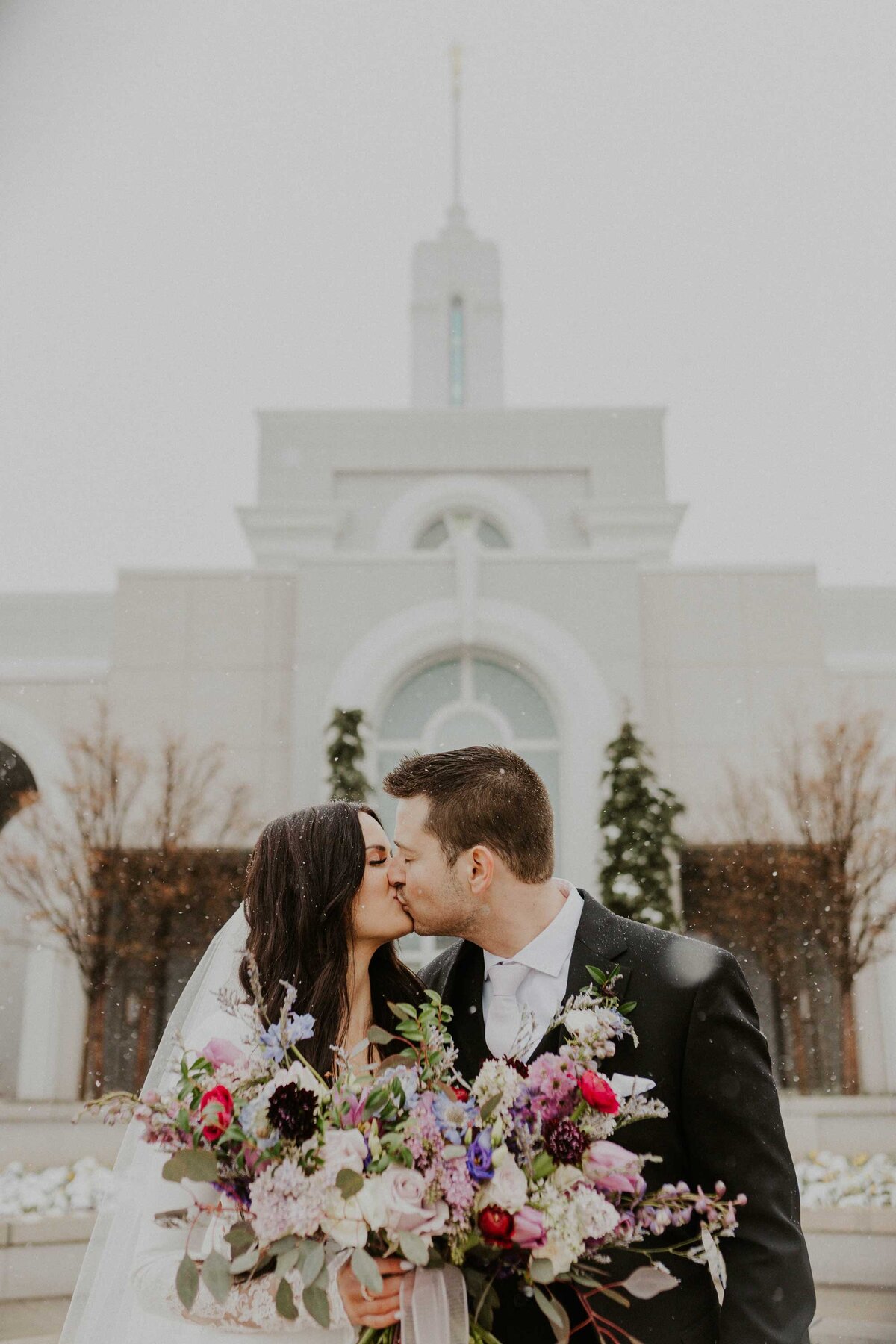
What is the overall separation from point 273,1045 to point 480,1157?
28 cm

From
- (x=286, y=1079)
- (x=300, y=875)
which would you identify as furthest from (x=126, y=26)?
(x=286, y=1079)

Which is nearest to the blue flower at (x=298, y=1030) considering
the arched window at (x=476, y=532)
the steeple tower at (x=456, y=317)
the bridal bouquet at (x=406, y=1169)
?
the bridal bouquet at (x=406, y=1169)

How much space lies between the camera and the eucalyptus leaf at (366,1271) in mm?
1087

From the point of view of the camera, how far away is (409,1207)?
108cm

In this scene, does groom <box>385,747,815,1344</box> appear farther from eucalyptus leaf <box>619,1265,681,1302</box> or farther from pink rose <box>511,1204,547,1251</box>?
pink rose <box>511,1204,547,1251</box>

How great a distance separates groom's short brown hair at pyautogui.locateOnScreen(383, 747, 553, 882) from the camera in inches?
68.4

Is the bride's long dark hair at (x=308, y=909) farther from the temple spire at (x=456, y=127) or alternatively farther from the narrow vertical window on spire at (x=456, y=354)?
the temple spire at (x=456, y=127)

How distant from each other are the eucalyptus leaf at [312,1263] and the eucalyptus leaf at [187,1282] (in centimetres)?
14

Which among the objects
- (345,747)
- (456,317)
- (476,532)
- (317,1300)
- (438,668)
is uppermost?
(456,317)

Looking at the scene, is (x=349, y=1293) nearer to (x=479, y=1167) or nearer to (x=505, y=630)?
(x=479, y=1167)

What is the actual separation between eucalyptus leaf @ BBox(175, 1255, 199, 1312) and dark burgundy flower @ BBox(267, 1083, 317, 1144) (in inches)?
7.9

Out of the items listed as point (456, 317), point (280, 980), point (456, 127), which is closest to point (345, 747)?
point (280, 980)

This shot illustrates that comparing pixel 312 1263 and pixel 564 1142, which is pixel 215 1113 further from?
pixel 564 1142

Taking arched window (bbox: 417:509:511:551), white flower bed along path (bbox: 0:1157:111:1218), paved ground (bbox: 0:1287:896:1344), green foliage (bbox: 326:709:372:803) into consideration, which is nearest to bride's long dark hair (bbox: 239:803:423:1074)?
paved ground (bbox: 0:1287:896:1344)
